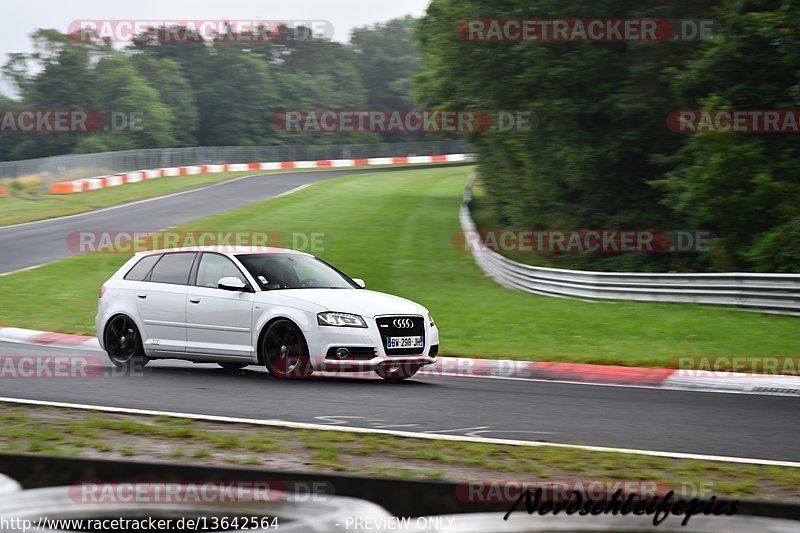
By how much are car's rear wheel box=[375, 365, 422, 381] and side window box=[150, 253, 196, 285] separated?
102 inches

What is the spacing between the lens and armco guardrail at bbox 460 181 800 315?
17984mm

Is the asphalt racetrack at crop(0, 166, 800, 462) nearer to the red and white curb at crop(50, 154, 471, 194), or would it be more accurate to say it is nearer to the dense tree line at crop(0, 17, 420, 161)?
the red and white curb at crop(50, 154, 471, 194)

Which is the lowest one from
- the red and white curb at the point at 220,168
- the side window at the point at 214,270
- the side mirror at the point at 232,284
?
the side mirror at the point at 232,284

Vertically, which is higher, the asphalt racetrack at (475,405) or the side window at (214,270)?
the side window at (214,270)

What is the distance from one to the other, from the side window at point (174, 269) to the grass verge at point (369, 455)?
4046 mm

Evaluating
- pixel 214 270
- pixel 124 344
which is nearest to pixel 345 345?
pixel 214 270

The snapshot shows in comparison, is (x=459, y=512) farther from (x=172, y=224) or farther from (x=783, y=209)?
(x=172, y=224)

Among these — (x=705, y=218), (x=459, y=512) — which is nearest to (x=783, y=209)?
(x=705, y=218)

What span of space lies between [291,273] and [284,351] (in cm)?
122

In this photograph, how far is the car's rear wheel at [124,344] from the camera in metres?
12.8

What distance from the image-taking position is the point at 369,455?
297 inches

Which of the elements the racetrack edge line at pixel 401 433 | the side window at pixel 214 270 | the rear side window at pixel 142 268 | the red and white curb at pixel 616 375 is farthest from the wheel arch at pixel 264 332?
the racetrack edge line at pixel 401 433

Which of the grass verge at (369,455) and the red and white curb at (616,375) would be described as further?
the red and white curb at (616,375)

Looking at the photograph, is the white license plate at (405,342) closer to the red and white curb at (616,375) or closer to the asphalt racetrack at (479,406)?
the asphalt racetrack at (479,406)
